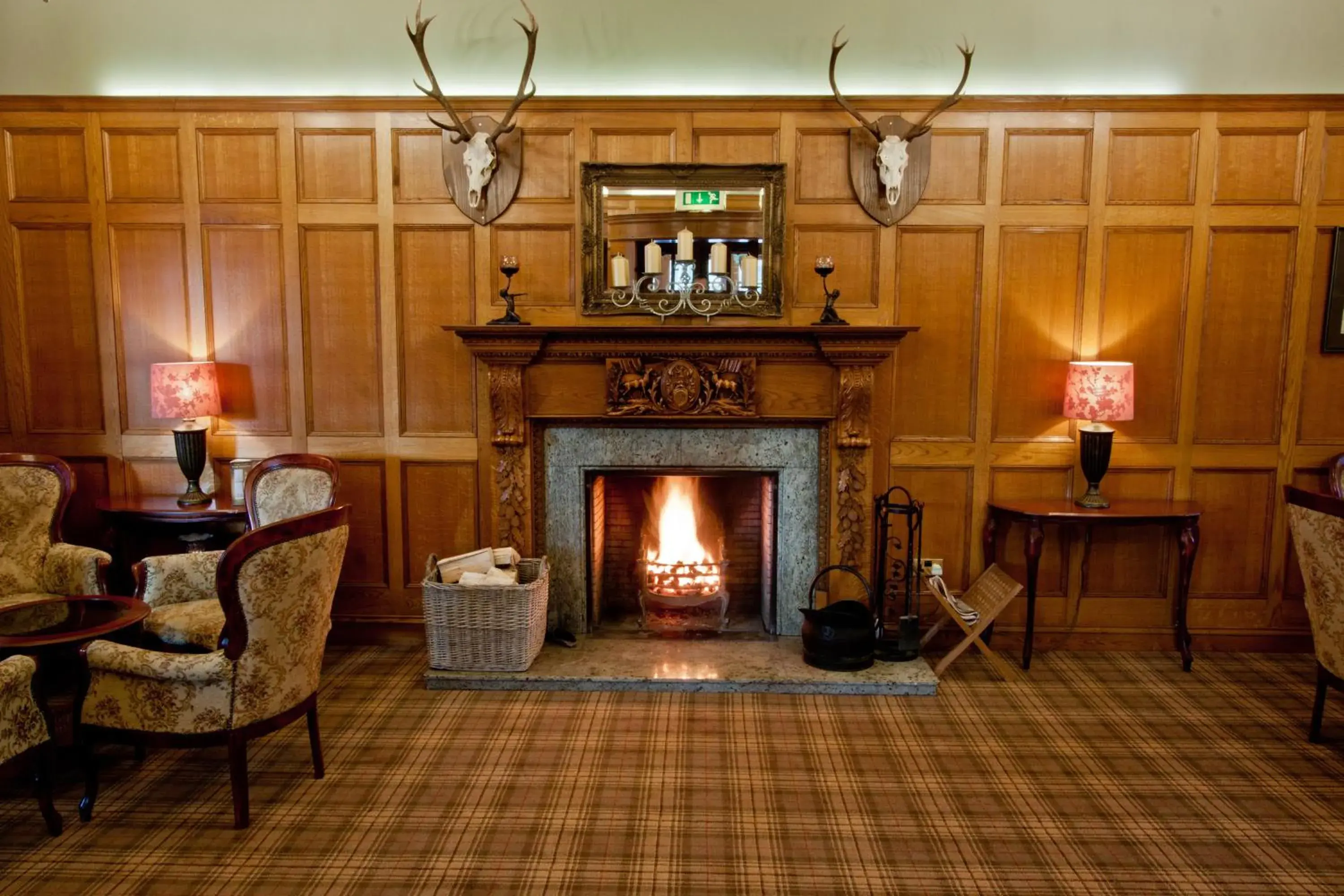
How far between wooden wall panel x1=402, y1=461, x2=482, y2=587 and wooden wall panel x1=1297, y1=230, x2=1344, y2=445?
428 cm

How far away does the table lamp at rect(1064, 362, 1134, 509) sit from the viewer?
3.72 m

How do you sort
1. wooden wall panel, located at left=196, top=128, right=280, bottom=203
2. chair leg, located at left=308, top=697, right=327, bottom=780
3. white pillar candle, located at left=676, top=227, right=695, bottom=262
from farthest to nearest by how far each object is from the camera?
wooden wall panel, located at left=196, top=128, right=280, bottom=203 → white pillar candle, located at left=676, top=227, right=695, bottom=262 → chair leg, located at left=308, top=697, right=327, bottom=780

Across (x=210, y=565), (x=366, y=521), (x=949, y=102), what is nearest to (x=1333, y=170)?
(x=949, y=102)

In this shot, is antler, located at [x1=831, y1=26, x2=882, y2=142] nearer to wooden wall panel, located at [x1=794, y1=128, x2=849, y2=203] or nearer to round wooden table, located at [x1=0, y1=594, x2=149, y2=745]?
wooden wall panel, located at [x1=794, y1=128, x2=849, y2=203]

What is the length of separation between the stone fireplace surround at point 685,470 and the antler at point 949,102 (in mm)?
1519

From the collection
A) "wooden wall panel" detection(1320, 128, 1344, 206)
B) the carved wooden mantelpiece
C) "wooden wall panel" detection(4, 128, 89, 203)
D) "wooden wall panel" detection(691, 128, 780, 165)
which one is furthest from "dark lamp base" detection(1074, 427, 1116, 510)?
"wooden wall panel" detection(4, 128, 89, 203)

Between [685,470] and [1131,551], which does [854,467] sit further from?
[1131,551]

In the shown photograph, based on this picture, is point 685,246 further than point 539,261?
No

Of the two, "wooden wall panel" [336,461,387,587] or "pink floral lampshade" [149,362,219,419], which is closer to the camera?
"pink floral lampshade" [149,362,219,419]

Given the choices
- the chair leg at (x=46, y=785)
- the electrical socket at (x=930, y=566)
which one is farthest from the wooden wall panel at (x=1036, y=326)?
the chair leg at (x=46, y=785)

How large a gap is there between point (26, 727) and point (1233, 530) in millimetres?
5151

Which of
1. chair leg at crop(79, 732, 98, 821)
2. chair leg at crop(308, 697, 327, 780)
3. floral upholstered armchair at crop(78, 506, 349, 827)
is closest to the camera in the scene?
floral upholstered armchair at crop(78, 506, 349, 827)

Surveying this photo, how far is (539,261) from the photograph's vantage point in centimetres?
399

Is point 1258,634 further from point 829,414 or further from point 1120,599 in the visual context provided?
point 829,414
